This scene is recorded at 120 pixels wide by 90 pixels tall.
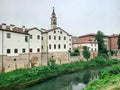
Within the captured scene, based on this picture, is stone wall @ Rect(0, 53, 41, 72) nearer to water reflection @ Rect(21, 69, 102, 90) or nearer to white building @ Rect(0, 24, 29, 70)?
white building @ Rect(0, 24, 29, 70)

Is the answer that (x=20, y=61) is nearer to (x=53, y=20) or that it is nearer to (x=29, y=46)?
(x=29, y=46)

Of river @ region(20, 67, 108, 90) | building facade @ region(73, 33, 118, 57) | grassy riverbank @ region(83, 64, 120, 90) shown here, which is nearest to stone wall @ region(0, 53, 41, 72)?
river @ region(20, 67, 108, 90)

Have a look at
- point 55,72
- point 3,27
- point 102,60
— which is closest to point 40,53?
point 55,72

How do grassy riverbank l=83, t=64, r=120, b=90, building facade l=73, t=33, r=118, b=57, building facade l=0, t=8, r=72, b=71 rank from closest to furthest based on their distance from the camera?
1. grassy riverbank l=83, t=64, r=120, b=90
2. building facade l=0, t=8, r=72, b=71
3. building facade l=73, t=33, r=118, b=57

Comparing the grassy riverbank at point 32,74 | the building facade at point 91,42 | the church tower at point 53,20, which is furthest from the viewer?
the building facade at point 91,42

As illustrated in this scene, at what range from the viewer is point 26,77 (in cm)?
2848

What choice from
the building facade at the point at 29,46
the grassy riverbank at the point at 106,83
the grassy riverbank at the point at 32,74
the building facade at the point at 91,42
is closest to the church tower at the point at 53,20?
the building facade at the point at 29,46

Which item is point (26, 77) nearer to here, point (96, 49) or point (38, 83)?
point (38, 83)

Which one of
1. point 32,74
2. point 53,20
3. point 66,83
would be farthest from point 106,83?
point 53,20

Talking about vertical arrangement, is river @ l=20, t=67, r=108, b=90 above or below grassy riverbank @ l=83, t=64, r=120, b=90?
below

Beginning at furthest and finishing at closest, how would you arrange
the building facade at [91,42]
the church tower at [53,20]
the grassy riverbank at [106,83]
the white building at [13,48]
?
the building facade at [91,42]
the church tower at [53,20]
the white building at [13,48]
the grassy riverbank at [106,83]

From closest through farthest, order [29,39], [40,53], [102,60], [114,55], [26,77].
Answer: [26,77], [29,39], [40,53], [102,60], [114,55]

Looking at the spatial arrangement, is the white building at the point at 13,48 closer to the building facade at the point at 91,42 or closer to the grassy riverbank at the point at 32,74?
the grassy riverbank at the point at 32,74

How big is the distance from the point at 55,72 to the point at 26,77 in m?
6.85
